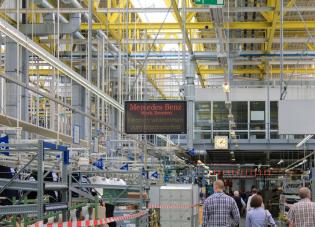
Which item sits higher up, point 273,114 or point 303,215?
point 273,114

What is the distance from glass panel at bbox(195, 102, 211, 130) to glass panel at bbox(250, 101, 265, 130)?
2.10 metres

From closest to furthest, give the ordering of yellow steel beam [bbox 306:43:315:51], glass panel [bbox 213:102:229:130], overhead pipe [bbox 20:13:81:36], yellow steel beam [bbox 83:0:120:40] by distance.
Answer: overhead pipe [bbox 20:13:81:36] < yellow steel beam [bbox 83:0:120:40] < yellow steel beam [bbox 306:43:315:51] < glass panel [bbox 213:102:229:130]

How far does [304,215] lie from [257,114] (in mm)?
24936

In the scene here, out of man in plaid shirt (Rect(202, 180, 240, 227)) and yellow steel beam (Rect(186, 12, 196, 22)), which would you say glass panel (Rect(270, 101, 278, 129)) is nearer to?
yellow steel beam (Rect(186, 12, 196, 22))

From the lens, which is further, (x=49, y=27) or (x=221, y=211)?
(x=49, y=27)

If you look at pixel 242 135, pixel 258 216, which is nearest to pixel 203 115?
pixel 242 135

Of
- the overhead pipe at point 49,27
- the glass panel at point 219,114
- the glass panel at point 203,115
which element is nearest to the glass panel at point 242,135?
the glass panel at point 219,114

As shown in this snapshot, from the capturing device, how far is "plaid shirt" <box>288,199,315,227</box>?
8445mm

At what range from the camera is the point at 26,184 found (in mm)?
6680

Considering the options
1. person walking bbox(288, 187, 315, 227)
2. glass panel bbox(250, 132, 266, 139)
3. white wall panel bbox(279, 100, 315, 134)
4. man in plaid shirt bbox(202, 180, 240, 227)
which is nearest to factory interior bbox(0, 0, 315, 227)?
white wall panel bbox(279, 100, 315, 134)

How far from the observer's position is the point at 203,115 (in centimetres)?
3378

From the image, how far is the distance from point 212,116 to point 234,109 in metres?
1.18

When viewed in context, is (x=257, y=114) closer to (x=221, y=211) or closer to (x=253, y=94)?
(x=253, y=94)

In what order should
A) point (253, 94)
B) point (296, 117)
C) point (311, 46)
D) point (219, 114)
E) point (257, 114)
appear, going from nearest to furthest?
point (296, 117), point (311, 46), point (253, 94), point (257, 114), point (219, 114)
